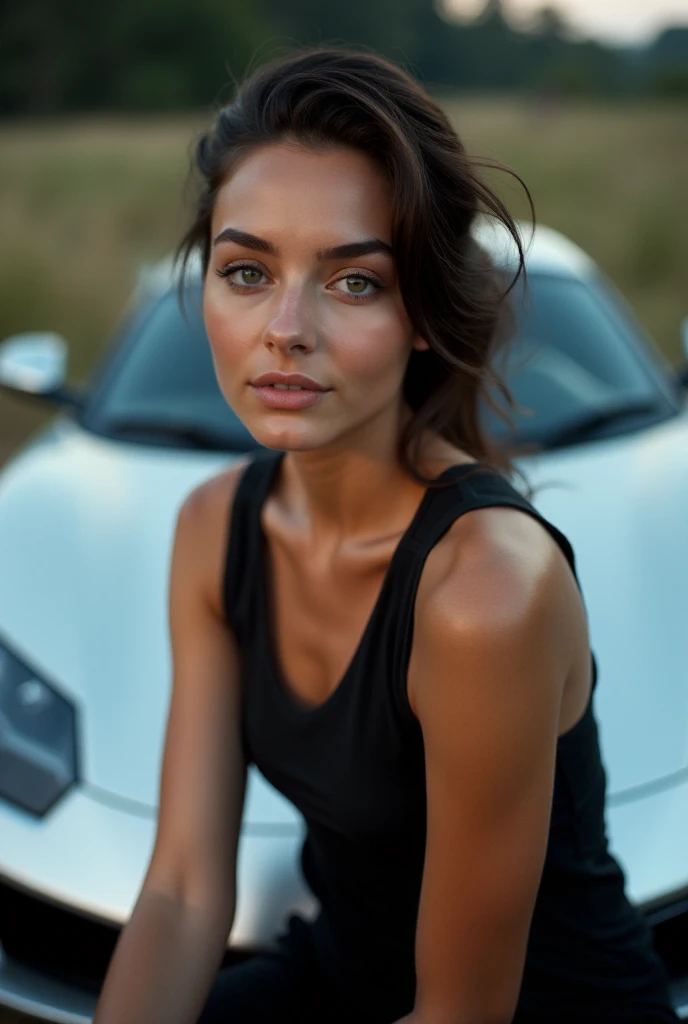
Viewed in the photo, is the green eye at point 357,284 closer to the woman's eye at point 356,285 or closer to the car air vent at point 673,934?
the woman's eye at point 356,285

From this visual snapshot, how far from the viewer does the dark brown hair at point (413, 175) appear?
1.26 m

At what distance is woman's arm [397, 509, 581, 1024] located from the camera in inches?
46.1

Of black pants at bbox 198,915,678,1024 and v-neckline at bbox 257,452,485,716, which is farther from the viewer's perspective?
black pants at bbox 198,915,678,1024

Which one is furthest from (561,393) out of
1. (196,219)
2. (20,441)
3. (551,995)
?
(20,441)

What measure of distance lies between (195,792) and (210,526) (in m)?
0.37

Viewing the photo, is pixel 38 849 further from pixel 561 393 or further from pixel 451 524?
pixel 561 393

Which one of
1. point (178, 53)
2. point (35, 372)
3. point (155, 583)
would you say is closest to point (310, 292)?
point (155, 583)

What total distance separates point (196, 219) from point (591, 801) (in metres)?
0.92

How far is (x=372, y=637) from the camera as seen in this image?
4.38ft

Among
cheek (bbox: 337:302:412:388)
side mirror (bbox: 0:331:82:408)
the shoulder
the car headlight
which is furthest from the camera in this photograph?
side mirror (bbox: 0:331:82:408)

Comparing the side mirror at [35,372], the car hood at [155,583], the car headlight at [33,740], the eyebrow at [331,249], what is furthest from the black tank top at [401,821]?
the side mirror at [35,372]

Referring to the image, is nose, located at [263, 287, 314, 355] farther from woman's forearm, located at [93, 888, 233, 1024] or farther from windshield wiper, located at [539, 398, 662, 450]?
windshield wiper, located at [539, 398, 662, 450]

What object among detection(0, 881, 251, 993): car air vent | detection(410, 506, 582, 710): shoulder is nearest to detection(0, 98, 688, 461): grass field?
detection(0, 881, 251, 993): car air vent

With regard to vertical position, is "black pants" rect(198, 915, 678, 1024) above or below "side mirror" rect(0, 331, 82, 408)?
above
